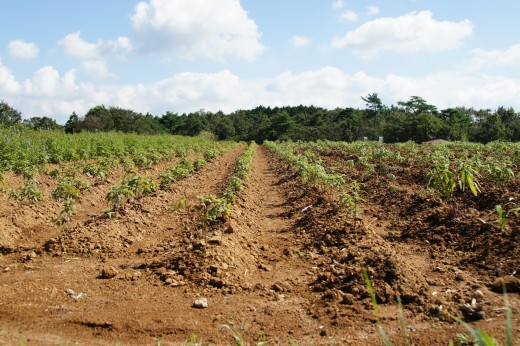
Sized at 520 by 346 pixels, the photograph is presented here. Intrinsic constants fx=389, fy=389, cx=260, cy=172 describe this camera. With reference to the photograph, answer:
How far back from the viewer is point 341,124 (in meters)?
60.6

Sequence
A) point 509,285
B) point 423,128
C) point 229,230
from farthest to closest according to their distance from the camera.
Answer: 1. point 423,128
2. point 229,230
3. point 509,285

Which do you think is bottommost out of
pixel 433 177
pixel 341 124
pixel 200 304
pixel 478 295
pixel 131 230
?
pixel 200 304

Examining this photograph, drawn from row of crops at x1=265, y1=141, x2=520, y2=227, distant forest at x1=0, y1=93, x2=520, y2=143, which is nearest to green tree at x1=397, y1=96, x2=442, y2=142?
distant forest at x1=0, y1=93, x2=520, y2=143

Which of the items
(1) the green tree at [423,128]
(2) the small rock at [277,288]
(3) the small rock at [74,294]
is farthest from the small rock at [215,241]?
(1) the green tree at [423,128]

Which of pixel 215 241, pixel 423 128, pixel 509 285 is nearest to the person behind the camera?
pixel 509 285

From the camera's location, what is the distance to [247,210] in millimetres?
7859

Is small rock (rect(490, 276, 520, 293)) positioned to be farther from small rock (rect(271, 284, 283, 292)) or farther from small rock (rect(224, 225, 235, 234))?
small rock (rect(224, 225, 235, 234))

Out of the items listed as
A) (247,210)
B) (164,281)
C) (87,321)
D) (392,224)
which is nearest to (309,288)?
(164,281)

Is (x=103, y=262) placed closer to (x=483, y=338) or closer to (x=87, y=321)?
(x=87, y=321)

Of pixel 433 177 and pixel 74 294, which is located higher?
pixel 433 177

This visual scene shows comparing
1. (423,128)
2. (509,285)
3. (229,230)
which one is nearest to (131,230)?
(229,230)

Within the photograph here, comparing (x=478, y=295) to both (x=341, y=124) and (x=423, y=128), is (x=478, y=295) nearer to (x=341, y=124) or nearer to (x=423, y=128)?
(x=423, y=128)

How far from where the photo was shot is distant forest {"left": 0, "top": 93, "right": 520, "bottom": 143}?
47.7 meters

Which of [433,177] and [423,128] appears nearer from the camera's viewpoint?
[433,177]
